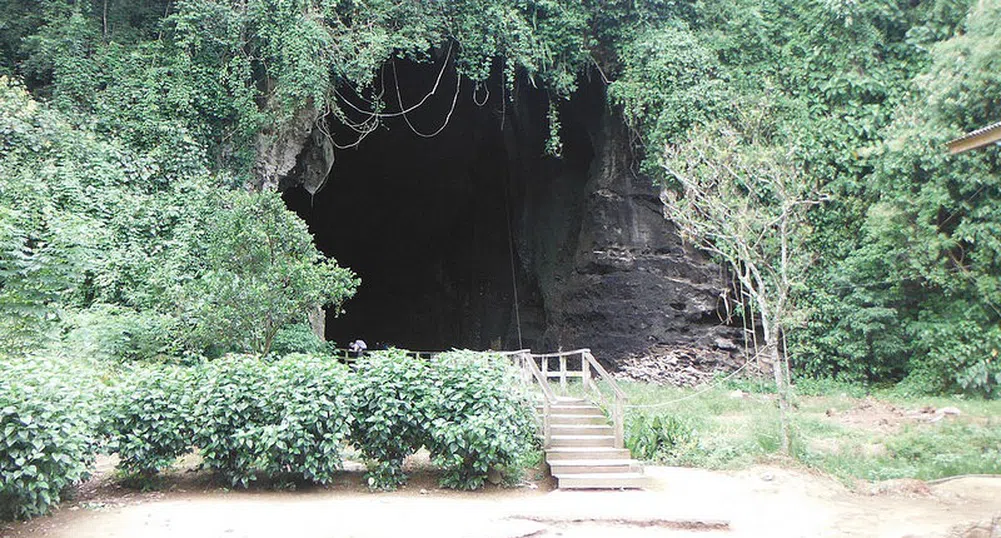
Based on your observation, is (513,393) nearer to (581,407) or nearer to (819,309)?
(581,407)

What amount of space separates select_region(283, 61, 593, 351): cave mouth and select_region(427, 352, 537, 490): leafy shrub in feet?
38.1

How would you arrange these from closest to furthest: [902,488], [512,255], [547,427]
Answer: [902,488]
[547,427]
[512,255]

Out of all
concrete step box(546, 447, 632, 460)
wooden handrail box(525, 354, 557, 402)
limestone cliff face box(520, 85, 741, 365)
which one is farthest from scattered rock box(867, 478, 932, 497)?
limestone cliff face box(520, 85, 741, 365)

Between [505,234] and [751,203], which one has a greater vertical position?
[505,234]

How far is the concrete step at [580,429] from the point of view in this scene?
30.2 ft

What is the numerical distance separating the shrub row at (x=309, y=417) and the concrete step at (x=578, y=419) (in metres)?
1.16

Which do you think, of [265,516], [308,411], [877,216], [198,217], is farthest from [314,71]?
[877,216]

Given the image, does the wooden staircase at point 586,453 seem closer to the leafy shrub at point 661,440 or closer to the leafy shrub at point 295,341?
the leafy shrub at point 661,440

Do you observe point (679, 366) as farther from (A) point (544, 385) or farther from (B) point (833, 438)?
(A) point (544, 385)

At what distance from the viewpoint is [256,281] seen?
1009 cm

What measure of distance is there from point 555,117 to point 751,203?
554 centimetres

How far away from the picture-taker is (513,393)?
27.0 feet

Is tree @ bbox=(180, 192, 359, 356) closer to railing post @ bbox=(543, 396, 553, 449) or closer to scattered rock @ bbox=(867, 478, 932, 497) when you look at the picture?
railing post @ bbox=(543, 396, 553, 449)

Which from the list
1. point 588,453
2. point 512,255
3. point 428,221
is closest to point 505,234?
Result: point 512,255
